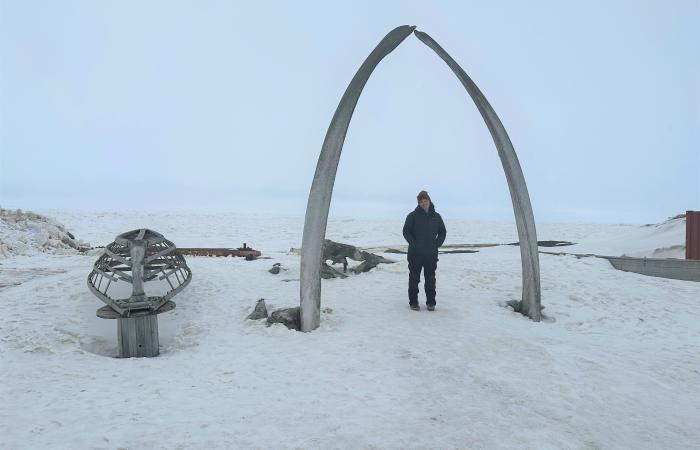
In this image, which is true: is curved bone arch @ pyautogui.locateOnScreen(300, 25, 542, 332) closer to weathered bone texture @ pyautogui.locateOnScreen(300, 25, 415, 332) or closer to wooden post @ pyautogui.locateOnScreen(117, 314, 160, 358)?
weathered bone texture @ pyautogui.locateOnScreen(300, 25, 415, 332)

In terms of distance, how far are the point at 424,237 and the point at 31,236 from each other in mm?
17098

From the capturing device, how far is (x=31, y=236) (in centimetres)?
1881

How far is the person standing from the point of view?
8656 millimetres

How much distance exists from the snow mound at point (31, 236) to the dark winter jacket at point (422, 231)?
1411cm

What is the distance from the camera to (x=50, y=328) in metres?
7.54

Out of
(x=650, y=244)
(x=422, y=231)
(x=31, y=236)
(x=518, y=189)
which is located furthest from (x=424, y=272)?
(x=31, y=236)

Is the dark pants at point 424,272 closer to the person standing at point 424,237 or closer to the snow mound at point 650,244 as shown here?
the person standing at point 424,237

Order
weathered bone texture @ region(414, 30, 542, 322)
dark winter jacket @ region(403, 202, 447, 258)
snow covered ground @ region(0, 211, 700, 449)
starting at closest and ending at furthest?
1. snow covered ground @ region(0, 211, 700, 449)
2. dark winter jacket @ region(403, 202, 447, 258)
3. weathered bone texture @ region(414, 30, 542, 322)

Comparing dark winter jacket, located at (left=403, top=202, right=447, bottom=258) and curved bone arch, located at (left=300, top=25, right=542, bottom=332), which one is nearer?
curved bone arch, located at (left=300, top=25, right=542, bottom=332)

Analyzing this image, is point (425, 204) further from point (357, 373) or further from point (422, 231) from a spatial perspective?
point (357, 373)

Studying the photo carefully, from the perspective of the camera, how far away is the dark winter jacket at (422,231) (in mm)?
8648

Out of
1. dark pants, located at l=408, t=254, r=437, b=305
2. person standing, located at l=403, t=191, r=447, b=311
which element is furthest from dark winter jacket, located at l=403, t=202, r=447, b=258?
dark pants, located at l=408, t=254, r=437, b=305

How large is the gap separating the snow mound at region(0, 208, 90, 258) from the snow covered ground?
754 cm

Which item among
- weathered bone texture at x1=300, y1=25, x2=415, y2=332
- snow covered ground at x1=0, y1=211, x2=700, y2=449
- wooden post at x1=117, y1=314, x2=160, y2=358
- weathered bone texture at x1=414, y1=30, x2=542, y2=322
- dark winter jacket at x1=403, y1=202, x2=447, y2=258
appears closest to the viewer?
snow covered ground at x1=0, y1=211, x2=700, y2=449
